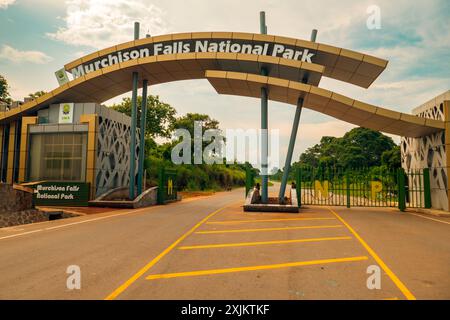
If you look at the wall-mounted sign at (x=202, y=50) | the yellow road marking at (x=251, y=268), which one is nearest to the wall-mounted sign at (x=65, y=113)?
the wall-mounted sign at (x=202, y=50)

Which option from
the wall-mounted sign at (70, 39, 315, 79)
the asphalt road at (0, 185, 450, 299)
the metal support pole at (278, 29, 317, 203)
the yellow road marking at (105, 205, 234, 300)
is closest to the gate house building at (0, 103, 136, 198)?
the wall-mounted sign at (70, 39, 315, 79)

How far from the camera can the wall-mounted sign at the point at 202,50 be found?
1728 cm

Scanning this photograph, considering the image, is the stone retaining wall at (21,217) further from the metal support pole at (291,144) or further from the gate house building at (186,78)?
the metal support pole at (291,144)

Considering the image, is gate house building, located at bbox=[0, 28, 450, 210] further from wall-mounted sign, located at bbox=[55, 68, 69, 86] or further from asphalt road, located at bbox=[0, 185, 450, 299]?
asphalt road, located at bbox=[0, 185, 450, 299]

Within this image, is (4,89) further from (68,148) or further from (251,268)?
(251,268)

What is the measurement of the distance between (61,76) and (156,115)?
2142 centimetres

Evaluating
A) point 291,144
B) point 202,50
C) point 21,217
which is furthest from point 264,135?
point 21,217

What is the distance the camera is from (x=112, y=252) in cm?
681

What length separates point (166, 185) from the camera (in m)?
22.4
